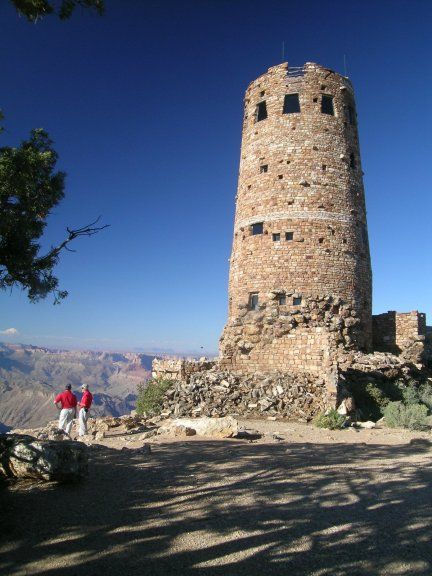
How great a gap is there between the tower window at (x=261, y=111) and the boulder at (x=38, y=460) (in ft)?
64.9

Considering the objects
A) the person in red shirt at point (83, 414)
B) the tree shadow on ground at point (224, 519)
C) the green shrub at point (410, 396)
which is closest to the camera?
the tree shadow on ground at point (224, 519)

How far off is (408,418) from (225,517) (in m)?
10.2

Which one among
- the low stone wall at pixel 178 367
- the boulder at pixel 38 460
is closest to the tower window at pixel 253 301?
the low stone wall at pixel 178 367

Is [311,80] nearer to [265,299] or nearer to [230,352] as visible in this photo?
[265,299]

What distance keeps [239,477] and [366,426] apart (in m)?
7.63

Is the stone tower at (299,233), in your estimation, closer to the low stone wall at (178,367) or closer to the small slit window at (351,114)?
the small slit window at (351,114)

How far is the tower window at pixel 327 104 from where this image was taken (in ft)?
70.5

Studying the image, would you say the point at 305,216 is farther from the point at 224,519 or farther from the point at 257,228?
the point at 224,519

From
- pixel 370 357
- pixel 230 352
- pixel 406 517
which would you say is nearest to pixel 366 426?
pixel 370 357

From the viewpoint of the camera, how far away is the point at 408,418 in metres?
13.9

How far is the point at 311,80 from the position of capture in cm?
2141

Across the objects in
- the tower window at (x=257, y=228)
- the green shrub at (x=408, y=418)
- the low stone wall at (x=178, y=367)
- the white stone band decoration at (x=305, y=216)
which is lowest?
the green shrub at (x=408, y=418)

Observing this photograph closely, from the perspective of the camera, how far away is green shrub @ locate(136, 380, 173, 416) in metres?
17.3

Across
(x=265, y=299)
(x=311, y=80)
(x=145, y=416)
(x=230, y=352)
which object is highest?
(x=311, y=80)
